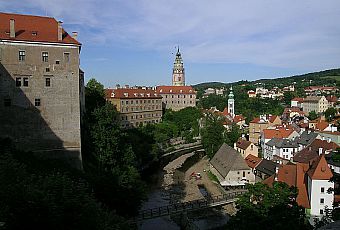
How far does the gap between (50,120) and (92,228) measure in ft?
47.0

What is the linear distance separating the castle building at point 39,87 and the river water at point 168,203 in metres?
7.45

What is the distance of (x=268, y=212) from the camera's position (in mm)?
14125

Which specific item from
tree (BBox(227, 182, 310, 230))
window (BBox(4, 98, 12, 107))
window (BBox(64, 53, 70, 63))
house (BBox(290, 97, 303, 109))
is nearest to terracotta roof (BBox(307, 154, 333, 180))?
tree (BBox(227, 182, 310, 230))

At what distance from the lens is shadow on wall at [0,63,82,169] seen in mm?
22281

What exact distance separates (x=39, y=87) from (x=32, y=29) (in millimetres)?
4026

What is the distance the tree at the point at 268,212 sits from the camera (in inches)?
502

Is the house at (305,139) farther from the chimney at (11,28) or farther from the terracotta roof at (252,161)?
the chimney at (11,28)

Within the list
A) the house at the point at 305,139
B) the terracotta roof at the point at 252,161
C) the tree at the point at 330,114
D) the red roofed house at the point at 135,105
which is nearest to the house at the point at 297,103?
the tree at the point at 330,114

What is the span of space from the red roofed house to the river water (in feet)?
79.4

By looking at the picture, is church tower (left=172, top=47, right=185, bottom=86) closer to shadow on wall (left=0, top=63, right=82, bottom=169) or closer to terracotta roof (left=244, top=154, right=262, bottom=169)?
terracotta roof (left=244, top=154, right=262, bottom=169)

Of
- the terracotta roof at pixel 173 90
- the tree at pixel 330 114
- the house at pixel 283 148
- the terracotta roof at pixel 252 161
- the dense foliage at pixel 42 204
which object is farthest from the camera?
the terracotta roof at pixel 173 90

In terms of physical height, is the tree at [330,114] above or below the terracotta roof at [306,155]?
above

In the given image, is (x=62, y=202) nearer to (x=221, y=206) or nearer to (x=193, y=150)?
(x=221, y=206)

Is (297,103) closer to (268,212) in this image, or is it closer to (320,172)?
(320,172)
